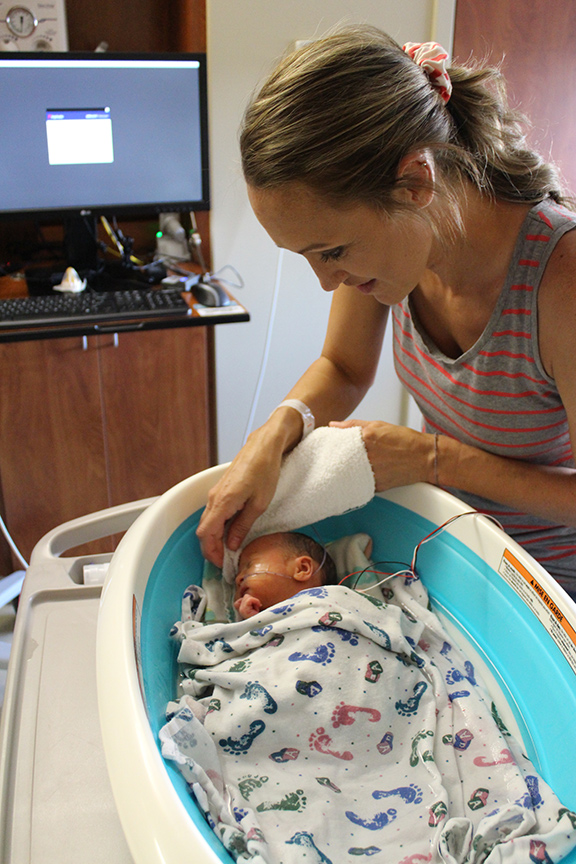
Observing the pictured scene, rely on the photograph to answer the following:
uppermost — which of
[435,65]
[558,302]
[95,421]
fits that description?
[435,65]

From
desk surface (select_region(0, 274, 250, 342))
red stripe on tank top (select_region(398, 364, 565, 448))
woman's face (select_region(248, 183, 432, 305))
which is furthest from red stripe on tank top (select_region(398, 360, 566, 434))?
desk surface (select_region(0, 274, 250, 342))

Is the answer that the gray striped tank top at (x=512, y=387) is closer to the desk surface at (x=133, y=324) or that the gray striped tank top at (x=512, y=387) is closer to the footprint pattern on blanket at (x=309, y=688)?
the footprint pattern on blanket at (x=309, y=688)

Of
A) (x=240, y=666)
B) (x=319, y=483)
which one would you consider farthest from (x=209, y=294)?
(x=240, y=666)

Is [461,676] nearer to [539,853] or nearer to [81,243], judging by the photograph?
[539,853]

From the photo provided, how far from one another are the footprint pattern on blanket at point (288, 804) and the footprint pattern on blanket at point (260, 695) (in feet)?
0.33

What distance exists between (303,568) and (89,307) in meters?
1.11

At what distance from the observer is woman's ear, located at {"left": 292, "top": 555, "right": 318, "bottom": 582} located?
3.66ft

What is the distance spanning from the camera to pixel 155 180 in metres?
2.10

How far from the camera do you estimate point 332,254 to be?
0.85 m

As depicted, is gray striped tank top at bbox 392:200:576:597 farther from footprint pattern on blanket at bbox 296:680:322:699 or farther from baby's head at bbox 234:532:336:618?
footprint pattern on blanket at bbox 296:680:322:699

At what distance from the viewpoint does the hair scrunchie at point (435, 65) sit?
857mm

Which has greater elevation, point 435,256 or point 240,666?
point 435,256

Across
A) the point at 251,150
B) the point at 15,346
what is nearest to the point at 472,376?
the point at 251,150

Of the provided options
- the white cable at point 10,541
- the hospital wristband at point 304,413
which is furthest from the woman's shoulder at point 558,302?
the white cable at point 10,541
